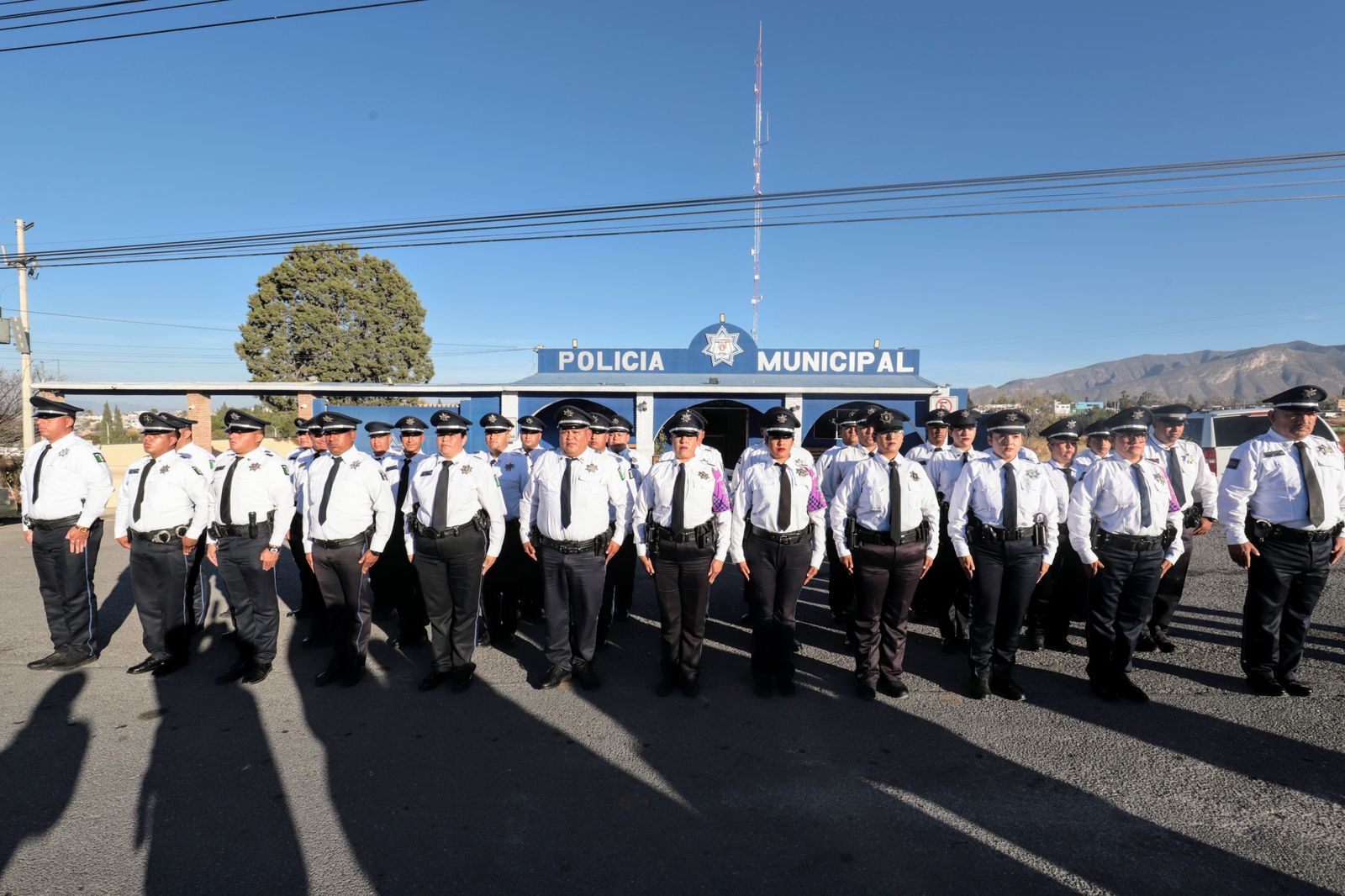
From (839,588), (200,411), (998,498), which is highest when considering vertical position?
(200,411)

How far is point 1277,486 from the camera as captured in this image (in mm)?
4242

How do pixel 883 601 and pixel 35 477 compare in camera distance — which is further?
pixel 35 477

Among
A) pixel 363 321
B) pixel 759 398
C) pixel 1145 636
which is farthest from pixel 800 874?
pixel 363 321

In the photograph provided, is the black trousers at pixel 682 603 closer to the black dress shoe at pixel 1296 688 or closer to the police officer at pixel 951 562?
the police officer at pixel 951 562

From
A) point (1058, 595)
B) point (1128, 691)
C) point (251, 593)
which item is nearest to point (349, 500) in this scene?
point (251, 593)

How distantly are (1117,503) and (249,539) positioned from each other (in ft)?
19.9

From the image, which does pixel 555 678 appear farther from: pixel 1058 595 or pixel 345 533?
pixel 1058 595

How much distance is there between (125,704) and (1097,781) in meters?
5.87

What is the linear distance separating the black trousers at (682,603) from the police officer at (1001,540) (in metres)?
1.76

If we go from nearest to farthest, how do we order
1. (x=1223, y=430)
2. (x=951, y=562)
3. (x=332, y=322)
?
(x=951, y=562), (x=1223, y=430), (x=332, y=322)

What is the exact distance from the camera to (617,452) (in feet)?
22.3

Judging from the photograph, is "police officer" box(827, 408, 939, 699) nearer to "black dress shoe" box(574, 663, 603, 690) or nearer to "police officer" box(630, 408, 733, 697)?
"police officer" box(630, 408, 733, 697)

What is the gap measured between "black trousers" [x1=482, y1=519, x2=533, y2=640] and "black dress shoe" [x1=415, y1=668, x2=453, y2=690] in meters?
0.89

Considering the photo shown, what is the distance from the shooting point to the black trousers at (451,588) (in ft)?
14.5
